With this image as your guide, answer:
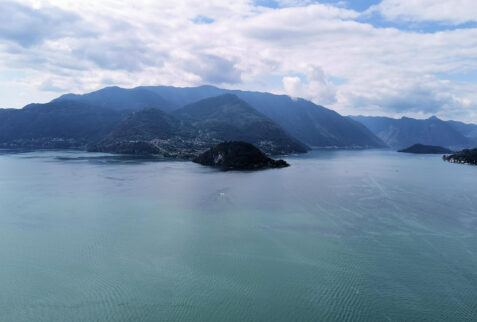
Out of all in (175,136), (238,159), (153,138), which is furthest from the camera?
(175,136)

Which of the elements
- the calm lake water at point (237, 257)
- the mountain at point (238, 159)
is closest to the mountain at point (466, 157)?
the mountain at point (238, 159)

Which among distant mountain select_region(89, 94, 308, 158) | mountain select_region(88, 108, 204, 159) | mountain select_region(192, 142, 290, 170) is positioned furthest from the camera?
distant mountain select_region(89, 94, 308, 158)

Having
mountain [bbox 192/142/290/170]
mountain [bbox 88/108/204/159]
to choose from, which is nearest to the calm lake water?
mountain [bbox 192/142/290/170]

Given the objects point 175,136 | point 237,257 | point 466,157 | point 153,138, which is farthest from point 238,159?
point 466,157

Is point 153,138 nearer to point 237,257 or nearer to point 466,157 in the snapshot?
point 466,157

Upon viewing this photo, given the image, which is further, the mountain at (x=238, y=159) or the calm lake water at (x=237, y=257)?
the mountain at (x=238, y=159)

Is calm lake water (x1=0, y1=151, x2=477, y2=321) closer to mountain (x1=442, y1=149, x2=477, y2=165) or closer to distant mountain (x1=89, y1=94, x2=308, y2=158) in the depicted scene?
mountain (x1=442, y1=149, x2=477, y2=165)

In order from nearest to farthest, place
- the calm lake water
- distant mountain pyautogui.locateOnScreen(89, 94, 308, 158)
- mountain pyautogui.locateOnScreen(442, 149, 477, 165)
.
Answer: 1. the calm lake water
2. mountain pyautogui.locateOnScreen(442, 149, 477, 165)
3. distant mountain pyautogui.locateOnScreen(89, 94, 308, 158)

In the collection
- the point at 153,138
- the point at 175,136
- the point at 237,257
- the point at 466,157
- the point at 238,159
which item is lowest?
the point at 237,257

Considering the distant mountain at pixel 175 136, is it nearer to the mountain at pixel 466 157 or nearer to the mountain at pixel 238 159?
the mountain at pixel 238 159
